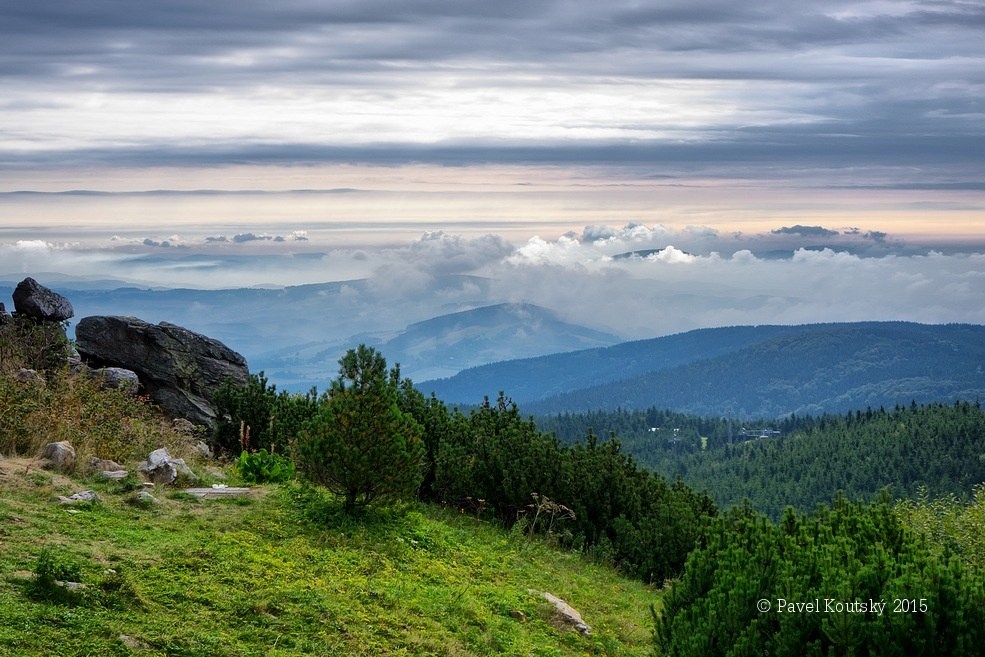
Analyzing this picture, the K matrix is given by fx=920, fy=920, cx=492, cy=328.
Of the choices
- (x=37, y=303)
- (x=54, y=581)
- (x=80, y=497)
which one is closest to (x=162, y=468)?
→ (x=80, y=497)

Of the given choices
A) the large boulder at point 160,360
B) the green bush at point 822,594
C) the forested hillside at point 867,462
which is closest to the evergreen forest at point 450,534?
the green bush at point 822,594

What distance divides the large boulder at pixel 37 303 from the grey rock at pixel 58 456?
11.8m

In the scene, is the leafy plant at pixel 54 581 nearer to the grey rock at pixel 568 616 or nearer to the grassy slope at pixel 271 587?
the grassy slope at pixel 271 587

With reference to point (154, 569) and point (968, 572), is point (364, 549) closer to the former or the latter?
point (154, 569)

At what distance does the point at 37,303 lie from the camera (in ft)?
77.8

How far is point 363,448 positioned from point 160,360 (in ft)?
48.2

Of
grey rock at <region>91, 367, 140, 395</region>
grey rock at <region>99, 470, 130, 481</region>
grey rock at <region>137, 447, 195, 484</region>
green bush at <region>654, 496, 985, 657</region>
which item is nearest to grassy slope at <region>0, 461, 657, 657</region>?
grey rock at <region>99, 470, 130, 481</region>

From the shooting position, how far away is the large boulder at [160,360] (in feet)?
81.4

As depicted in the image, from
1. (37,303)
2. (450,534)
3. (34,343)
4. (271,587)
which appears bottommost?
(450,534)

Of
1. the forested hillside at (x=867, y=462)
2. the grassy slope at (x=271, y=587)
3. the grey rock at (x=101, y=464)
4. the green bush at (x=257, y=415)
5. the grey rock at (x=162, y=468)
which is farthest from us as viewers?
the forested hillside at (x=867, y=462)

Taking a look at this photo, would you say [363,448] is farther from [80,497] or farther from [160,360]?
[160,360]

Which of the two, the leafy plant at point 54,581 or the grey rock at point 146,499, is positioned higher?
the leafy plant at point 54,581

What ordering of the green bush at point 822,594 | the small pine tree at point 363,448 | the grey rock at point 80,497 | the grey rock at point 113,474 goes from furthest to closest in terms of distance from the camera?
1. the grey rock at point 113,474
2. the small pine tree at point 363,448
3. the grey rock at point 80,497
4. the green bush at point 822,594

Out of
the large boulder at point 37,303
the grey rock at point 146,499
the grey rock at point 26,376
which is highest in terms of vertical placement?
the large boulder at point 37,303
